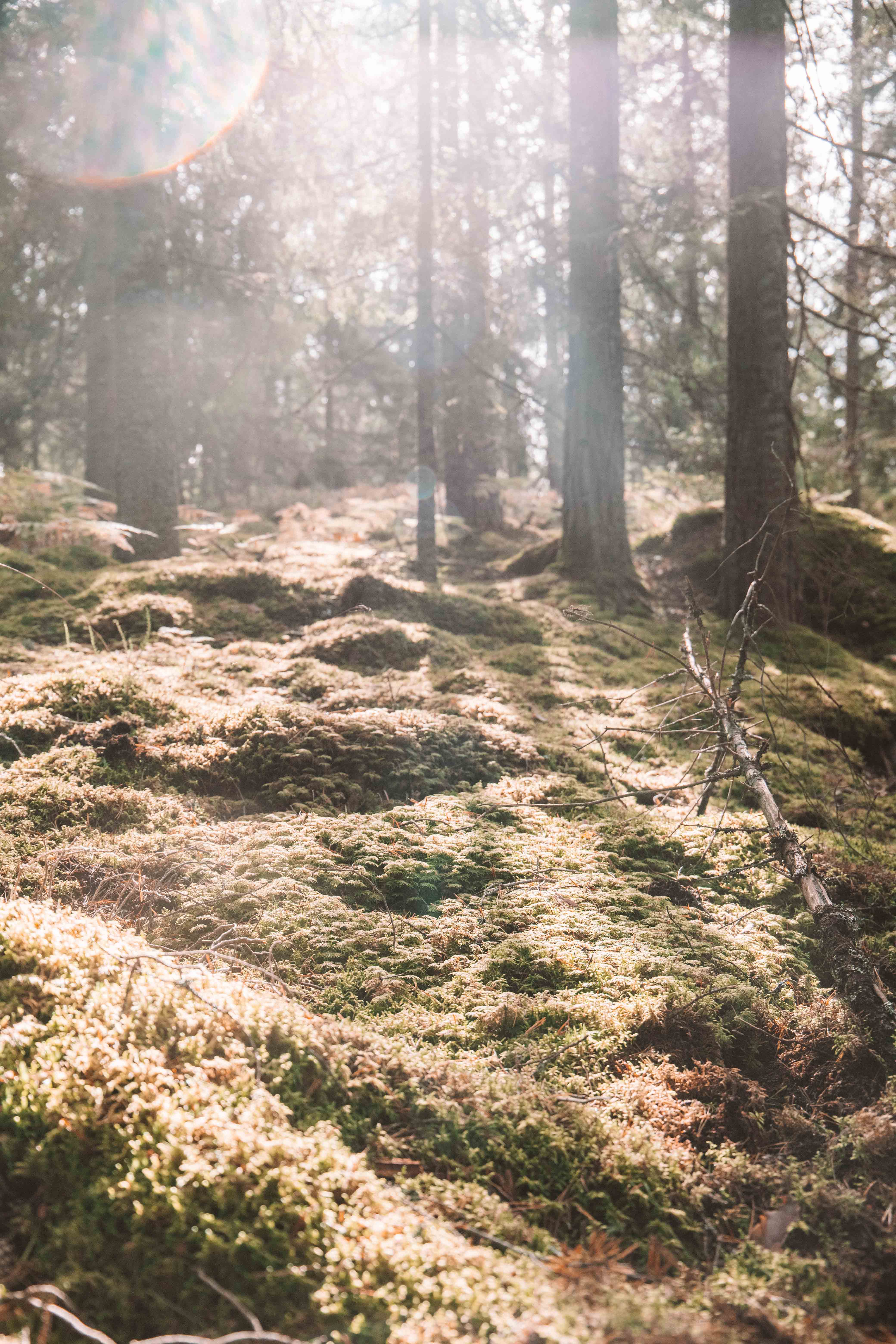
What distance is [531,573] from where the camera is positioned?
430 inches

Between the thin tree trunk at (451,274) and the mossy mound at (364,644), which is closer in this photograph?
the mossy mound at (364,644)

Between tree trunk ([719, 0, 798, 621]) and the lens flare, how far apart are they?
588 cm

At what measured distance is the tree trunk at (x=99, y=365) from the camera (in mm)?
10547

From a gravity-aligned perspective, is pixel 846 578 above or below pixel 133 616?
above

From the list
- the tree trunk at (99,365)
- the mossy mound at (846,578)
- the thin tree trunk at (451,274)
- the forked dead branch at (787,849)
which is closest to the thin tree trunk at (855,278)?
the mossy mound at (846,578)

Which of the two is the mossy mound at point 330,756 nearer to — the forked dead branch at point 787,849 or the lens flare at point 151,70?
the forked dead branch at point 787,849

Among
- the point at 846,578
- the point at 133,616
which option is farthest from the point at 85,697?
the point at 846,578

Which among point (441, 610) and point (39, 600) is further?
point (441, 610)

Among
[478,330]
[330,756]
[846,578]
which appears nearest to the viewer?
[330,756]

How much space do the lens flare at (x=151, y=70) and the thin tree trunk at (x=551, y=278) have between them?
442 cm

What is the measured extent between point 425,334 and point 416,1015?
30.1ft

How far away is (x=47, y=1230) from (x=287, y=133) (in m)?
14.0

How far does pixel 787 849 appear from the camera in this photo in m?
3.06

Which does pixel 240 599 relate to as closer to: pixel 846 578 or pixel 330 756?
pixel 330 756
